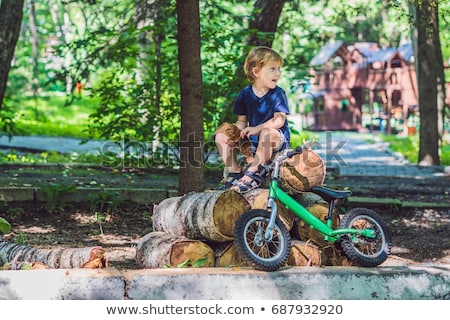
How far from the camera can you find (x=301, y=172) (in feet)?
20.6

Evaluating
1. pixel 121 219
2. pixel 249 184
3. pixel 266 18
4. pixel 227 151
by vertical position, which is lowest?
pixel 121 219

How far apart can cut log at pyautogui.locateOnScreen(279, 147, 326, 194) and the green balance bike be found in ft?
0.31

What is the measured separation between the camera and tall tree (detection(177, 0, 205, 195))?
845 cm

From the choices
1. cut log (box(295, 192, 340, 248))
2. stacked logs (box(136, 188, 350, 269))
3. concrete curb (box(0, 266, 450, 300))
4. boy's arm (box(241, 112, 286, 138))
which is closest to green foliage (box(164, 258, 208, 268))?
stacked logs (box(136, 188, 350, 269))

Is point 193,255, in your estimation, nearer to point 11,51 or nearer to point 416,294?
point 416,294

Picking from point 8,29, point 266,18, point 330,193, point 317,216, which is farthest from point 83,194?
point 266,18

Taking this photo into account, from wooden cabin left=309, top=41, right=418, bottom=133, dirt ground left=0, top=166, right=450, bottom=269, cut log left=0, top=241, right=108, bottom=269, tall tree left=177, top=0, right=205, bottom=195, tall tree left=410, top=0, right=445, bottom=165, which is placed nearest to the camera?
cut log left=0, top=241, right=108, bottom=269

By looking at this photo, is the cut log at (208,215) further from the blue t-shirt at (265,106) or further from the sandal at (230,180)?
the blue t-shirt at (265,106)

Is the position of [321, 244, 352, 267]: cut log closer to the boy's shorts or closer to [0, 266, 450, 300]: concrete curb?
[0, 266, 450, 300]: concrete curb

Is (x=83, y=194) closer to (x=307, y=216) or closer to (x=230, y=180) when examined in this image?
(x=230, y=180)

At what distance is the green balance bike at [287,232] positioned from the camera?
5645mm

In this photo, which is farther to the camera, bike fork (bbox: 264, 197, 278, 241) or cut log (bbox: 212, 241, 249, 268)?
cut log (bbox: 212, 241, 249, 268)

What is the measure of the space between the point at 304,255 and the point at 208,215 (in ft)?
2.62
